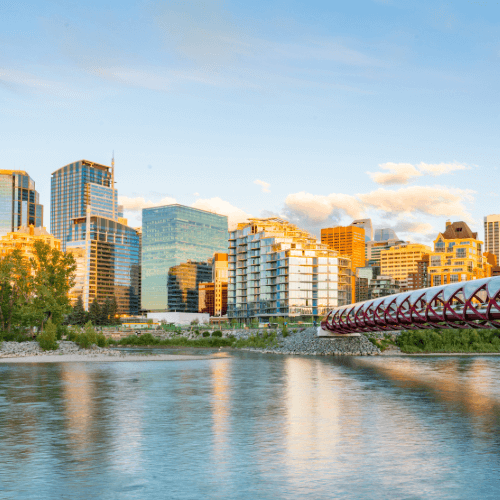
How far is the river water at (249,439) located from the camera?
26.5m

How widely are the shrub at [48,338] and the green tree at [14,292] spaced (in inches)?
A: 230

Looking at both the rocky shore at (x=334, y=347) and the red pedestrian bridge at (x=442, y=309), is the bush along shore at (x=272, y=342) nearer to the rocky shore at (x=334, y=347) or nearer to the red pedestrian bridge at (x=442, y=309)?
the rocky shore at (x=334, y=347)

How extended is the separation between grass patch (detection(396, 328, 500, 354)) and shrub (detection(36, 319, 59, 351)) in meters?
69.8

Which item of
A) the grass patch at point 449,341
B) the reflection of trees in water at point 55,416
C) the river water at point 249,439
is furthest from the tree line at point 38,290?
the grass patch at point 449,341

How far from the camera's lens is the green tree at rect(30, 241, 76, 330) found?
387 feet

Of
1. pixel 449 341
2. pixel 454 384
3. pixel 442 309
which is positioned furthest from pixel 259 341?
pixel 454 384

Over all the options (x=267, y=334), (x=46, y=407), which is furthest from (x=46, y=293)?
(x=46, y=407)

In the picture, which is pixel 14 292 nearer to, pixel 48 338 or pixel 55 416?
pixel 48 338

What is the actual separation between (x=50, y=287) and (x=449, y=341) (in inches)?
3274

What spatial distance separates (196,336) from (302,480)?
496 feet

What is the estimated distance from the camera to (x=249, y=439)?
120 ft

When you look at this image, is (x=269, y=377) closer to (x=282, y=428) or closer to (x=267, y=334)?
(x=282, y=428)

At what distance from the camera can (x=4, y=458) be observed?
31484 millimetres

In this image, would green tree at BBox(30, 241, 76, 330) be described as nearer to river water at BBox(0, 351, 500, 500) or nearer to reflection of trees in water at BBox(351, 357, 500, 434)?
river water at BBox(0, 351, 500, 500)
